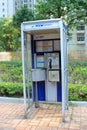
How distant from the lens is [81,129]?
5637mm

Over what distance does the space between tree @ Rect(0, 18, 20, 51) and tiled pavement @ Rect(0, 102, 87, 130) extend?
2265 centimetres

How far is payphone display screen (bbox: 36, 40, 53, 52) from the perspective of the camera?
7625 mm

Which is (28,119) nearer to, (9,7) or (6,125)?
(6,125)

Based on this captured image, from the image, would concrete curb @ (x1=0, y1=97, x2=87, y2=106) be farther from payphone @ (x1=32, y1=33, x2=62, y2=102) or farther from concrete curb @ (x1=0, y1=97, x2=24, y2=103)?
payphone @ (x1=32, y1=33, x2=62, y2=102)

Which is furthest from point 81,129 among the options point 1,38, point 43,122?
point 1,38

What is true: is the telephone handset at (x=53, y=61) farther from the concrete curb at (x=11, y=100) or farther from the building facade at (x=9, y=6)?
the building facade at (x=9, y=6)

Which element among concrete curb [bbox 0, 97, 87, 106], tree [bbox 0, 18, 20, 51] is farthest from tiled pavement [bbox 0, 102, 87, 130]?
tree [bbox 0, 18, 20, 51]

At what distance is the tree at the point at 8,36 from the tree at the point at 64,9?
15.0 metres

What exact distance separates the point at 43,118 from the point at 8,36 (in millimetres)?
25579

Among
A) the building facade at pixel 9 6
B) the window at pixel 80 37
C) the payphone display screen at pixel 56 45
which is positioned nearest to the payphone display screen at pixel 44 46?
the payphone display screen at pixel 56 45

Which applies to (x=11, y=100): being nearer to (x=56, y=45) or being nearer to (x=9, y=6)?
(x=56, y=45)

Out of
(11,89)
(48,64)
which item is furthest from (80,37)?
(48,64)

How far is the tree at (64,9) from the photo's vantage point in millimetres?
13751

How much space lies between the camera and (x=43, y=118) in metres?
6.53
